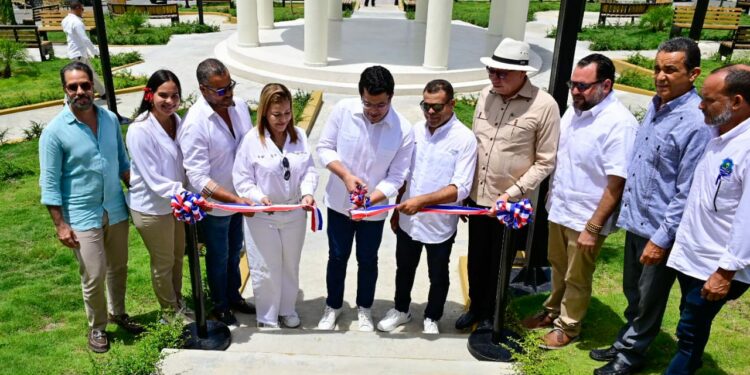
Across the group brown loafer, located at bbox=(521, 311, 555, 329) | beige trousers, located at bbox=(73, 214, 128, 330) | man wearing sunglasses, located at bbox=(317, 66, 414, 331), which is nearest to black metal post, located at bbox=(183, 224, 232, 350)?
beige trousers, located at bbox=(73, 214, 128, 330)

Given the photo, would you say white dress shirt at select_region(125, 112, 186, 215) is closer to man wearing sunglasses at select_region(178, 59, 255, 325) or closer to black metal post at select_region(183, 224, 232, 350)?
man wearing sunglasses at select_region(178, 59, 255, 325)

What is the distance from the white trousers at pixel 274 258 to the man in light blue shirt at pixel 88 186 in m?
0.95

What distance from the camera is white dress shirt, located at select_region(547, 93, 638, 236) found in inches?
142

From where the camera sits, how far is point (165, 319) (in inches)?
170

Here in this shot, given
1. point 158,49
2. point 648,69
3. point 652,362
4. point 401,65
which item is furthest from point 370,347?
point 158,49

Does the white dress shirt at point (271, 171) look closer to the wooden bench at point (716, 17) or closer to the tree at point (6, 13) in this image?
the wooden bench at point (716, 17)

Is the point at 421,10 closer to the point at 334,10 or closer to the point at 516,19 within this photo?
the point at 334,10

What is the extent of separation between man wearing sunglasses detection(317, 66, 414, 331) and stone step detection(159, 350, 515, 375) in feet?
3.18

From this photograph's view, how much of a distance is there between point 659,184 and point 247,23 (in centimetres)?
1393

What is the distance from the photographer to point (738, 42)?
16547 mm

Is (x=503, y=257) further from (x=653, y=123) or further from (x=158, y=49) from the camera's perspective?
(x=158, y=49)

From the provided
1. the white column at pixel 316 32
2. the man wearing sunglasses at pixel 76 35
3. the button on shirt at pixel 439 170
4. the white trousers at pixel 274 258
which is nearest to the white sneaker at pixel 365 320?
the white trousers at pixel 274 258

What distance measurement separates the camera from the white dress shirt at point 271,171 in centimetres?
394

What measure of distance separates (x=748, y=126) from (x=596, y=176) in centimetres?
99
